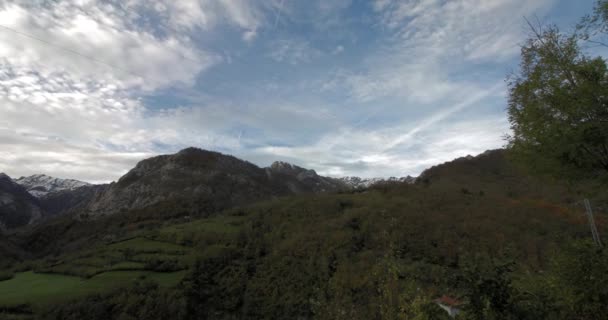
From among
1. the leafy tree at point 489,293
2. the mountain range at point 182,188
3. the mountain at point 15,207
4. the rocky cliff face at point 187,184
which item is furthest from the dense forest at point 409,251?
the mountain at point 15,207

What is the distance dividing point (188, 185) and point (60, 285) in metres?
→ 76.2

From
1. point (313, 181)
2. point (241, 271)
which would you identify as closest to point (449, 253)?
point (241, 271)

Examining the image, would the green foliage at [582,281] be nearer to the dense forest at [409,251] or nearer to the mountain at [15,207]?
the dense forest at [409,251]

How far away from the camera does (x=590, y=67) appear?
640 cm

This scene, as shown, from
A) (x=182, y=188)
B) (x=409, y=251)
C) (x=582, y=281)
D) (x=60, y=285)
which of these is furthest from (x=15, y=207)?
(x=582, y=281)

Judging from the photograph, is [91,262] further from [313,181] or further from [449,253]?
[313,181]

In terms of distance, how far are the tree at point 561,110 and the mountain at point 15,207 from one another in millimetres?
176648

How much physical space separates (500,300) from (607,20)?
248 inches

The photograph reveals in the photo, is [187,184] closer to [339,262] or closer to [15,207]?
[339,262]

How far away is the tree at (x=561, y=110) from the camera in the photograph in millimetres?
6246

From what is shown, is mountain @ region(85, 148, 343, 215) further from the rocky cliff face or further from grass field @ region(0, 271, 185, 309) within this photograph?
grass field @ region(0, 271, 185, 309)

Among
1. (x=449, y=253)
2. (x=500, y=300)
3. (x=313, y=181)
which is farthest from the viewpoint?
(x=313, y=181)

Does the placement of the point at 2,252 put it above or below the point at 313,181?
below

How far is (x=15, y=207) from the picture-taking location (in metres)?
147
